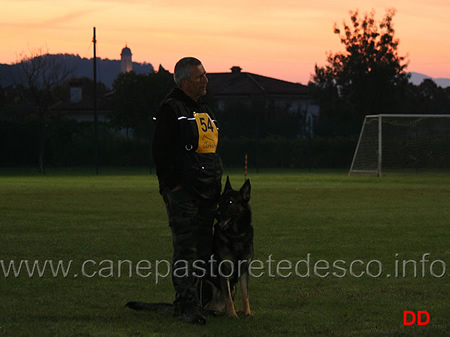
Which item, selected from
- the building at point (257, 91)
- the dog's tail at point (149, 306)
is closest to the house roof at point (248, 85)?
the building at point (257, 91)

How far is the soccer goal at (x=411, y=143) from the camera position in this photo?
41.2 metres

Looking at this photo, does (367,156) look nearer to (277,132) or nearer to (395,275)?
(277,132)

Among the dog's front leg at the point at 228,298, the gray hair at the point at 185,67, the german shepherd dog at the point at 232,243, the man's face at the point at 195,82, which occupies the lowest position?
the dog's front leg at the point at 228,298

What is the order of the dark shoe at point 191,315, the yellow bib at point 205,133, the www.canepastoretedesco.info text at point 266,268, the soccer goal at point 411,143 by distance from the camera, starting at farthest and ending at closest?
the soccer goal at point 411,143 → the www.canepastoretedesco.info text at point 266,268 → the yellow bib at point 205,133 → the dark shoe at point 191,315

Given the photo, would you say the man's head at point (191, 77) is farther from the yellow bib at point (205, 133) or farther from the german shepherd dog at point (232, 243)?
the german shepherd dog at point (232, 243)

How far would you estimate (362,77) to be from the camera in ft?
205

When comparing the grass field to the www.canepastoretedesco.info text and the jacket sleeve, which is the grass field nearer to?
the www.canepastoretedesco.info text

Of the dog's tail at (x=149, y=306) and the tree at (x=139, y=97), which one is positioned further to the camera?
the tree at (x=139, y=97)

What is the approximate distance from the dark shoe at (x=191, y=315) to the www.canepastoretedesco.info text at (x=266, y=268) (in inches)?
83.6

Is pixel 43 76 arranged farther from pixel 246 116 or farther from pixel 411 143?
pixel 411 143

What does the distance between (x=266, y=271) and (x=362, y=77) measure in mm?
54251

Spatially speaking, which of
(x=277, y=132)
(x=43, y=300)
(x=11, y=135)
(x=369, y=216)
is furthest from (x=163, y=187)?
(x=277, y=132)

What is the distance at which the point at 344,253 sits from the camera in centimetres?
1130

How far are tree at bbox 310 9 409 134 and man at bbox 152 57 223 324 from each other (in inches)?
2082
